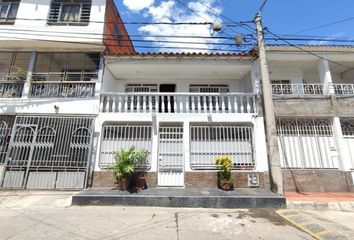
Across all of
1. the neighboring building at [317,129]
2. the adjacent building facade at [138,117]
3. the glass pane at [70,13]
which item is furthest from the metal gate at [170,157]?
the glass pane at [70,13]

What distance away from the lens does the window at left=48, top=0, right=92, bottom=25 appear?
8773 mm

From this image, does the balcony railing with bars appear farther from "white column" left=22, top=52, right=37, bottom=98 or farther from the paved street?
the paved street

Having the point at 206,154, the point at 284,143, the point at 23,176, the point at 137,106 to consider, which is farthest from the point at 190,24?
the point at 23,176

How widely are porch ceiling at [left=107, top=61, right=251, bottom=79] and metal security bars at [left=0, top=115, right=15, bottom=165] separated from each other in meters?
Result: 4.27

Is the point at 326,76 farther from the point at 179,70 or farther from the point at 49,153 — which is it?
the point at 49,153

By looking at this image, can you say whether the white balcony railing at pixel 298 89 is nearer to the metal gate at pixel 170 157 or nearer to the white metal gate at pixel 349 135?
the white metal gate at pixel 349 135

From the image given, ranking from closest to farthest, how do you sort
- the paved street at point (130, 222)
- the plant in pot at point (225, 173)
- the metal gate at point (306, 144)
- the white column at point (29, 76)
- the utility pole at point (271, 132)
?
the paved street at point (130, 222), the utility pole at point (271, 132), the plant in pot at point (225, 173), the metal gate at point (306, 144), the white column at point (29, 76)

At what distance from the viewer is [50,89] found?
27.6ft

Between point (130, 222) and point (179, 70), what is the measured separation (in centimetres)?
641

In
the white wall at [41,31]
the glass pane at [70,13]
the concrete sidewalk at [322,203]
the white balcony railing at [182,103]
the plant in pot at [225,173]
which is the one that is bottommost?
the concrete sidewalk at [322,203]

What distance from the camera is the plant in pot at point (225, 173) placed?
7.06 m

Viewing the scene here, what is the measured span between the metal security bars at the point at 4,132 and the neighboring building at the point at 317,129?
10.1 metres

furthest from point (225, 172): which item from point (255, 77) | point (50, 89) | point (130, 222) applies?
point (50, 89)

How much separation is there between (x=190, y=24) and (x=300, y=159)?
6.42m
